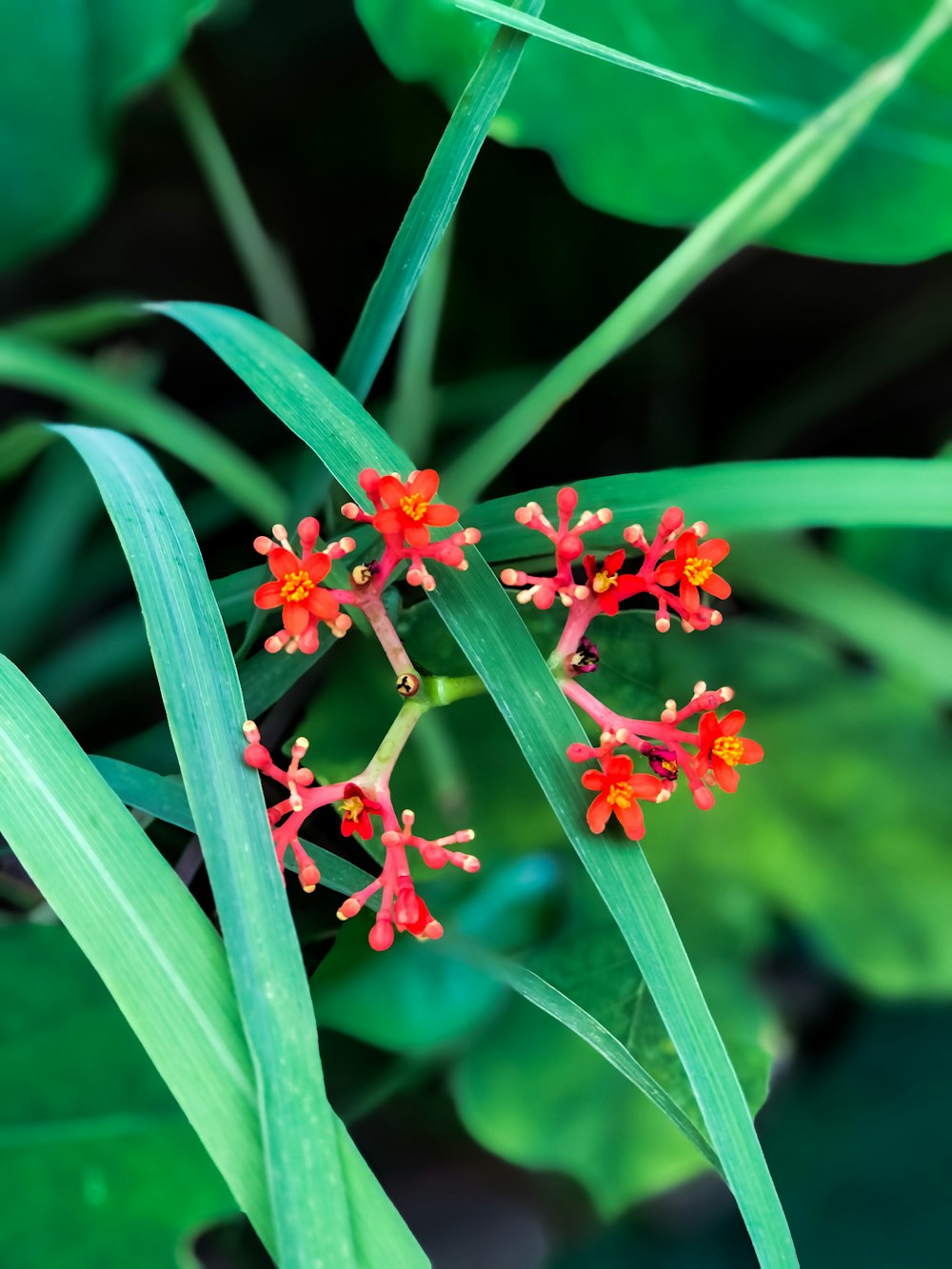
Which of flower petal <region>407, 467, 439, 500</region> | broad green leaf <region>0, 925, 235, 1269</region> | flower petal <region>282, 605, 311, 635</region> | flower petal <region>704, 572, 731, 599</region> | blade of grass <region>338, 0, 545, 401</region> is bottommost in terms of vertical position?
broad green leaf <region>0, 925, 235, 1269</region>

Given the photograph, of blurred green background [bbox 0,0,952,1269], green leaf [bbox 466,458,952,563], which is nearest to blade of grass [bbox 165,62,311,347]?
blurred green background [bbox 0,0,952,1269]

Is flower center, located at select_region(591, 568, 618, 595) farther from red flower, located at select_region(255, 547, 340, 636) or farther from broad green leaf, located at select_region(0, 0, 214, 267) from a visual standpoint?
broad green leaf, located at select_region(0, 0, 214, 267)

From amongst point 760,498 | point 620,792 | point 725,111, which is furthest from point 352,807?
point 725,111

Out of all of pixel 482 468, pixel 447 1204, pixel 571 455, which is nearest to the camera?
pixel 482 468

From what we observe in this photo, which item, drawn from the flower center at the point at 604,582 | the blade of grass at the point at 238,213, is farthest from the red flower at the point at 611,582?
the blade of grass at the point at 238,213

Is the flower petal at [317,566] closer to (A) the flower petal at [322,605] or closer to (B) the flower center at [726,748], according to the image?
(A) the flower petal at [322,605]

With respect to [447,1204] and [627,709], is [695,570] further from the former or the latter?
[447,1204]

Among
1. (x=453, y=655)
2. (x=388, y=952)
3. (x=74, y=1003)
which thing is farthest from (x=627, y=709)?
(x=74, y=1003)

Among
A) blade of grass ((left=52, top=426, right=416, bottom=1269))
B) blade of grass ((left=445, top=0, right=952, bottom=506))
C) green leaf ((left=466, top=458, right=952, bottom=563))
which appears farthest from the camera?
blade of grass ((left=445, top=0, right=952, bottom=506))
